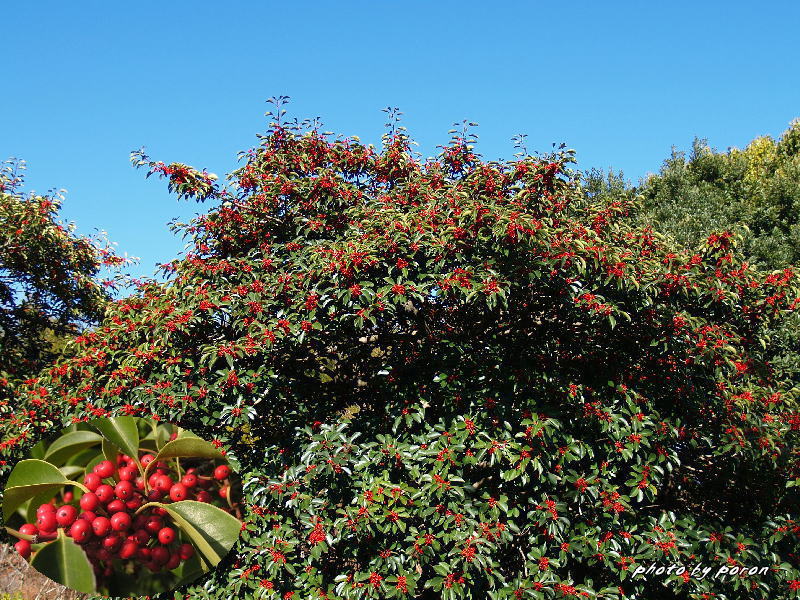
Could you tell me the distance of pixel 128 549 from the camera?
10.4ft

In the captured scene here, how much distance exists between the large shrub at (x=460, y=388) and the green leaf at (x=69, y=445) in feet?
5.99

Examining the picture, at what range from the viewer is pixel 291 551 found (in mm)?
5301

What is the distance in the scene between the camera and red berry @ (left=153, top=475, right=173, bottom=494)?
3.24 m

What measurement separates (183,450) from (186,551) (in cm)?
54

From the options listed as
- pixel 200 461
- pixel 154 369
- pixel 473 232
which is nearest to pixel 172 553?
pixel 200 461

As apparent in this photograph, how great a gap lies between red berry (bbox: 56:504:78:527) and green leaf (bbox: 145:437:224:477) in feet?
1.26

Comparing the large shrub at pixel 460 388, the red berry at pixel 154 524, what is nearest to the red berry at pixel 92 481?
the red berry at pixel 154 524

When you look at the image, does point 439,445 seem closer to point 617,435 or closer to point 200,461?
point 617,435

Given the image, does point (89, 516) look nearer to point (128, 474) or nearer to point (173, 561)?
point (128, 474)

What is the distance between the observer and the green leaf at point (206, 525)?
324 cm

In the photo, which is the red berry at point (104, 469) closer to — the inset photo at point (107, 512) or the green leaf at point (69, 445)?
the inset photo at point (107, 512)

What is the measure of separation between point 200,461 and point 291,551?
1.91 metres

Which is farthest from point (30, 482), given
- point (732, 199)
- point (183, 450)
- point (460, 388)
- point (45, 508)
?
point (732, 199)

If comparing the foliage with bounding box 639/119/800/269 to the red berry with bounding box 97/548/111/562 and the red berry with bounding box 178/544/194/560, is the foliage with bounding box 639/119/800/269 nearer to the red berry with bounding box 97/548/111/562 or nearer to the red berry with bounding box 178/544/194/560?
the red berry with bounding box 178/544/194/560
